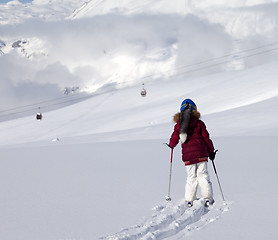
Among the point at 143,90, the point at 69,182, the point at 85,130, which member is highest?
the point at 143,90

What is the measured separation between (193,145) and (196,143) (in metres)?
0.06

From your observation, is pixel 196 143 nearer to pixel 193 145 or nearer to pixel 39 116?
pixel 193 145

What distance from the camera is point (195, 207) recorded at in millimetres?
6953

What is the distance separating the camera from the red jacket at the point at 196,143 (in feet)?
25.0

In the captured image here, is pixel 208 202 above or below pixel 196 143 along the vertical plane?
below

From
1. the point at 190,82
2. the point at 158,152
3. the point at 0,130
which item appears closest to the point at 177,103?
the point at 190,82

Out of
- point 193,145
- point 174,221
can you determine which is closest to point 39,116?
point 193,145

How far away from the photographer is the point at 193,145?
764 cm

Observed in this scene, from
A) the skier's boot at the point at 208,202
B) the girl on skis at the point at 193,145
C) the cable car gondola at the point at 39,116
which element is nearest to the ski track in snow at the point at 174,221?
the skier's boot at the point at 208,202

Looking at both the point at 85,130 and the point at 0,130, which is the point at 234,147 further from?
the point at 0,130

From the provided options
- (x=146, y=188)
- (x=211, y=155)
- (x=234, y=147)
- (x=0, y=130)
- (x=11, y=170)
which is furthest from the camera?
(x=0, y=130)

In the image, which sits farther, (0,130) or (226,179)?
(0,130)

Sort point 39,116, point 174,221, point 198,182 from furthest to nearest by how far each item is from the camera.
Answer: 1. point 39,116
2. point 198,182
3. point 174,221

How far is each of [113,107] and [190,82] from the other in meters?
9.50
